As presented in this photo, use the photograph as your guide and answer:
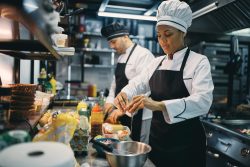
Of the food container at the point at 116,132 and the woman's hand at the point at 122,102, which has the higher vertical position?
the woman's hand at the point at 122,102

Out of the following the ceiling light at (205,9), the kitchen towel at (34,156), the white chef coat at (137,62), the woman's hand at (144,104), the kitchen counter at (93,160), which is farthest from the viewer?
the white chef coat at (137,62)

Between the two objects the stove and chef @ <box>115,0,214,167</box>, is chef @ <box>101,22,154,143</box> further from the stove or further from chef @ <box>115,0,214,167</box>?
chef @ <box>115,0,214,167</box>

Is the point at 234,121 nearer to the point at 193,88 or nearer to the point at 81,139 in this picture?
the point at 193,88

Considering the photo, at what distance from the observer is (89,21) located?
6.77 m

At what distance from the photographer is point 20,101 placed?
155 centimetres

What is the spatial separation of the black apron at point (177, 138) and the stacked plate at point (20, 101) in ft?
3.35

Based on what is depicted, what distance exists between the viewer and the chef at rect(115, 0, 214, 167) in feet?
6.08

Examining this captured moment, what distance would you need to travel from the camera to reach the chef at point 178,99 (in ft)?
6.08

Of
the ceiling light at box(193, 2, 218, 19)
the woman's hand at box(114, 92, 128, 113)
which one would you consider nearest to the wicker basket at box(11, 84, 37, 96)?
the woman's hand at box(114, 92, 128, 113)

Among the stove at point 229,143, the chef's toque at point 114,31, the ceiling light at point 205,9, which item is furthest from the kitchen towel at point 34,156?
the chef's toque at point 114,31

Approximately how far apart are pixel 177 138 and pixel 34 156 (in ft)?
4.71

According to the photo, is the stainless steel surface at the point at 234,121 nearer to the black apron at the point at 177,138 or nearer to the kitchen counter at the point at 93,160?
the black apron at the point at 177,138

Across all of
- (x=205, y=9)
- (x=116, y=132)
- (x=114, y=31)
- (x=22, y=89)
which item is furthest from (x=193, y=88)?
(x=114, y=31)

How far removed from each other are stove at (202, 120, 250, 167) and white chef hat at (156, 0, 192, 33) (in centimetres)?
123
